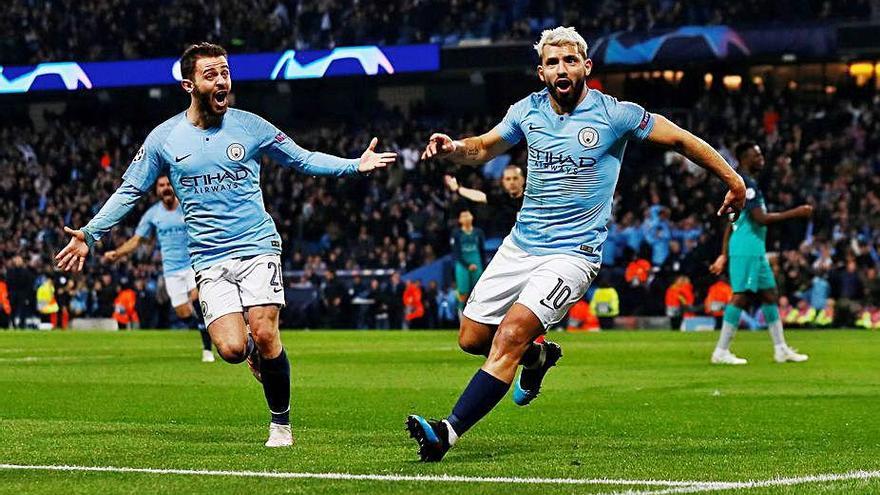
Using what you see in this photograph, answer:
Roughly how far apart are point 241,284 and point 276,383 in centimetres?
65

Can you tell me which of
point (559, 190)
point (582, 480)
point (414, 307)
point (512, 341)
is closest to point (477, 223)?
point (414, 307)

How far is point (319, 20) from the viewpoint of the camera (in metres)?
49.8

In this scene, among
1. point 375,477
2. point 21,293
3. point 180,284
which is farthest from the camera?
point 21,293

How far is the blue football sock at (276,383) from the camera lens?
995 centimetres

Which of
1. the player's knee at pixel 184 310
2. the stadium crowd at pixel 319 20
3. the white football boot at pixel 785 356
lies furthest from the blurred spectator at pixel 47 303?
the white football boot at pixel 785 356

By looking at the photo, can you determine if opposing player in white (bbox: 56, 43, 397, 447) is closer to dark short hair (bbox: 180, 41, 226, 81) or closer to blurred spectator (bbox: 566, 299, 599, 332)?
dark short hair (bbox: 180, 41, 226, 81)

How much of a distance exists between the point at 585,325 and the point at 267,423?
23.2m

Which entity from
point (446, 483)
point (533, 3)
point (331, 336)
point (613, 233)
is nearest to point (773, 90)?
point (533, 3)

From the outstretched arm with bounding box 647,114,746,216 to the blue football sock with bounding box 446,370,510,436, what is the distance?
1.61 m

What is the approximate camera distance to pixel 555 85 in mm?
9102

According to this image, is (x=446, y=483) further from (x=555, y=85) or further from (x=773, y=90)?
(x=773, y=90)

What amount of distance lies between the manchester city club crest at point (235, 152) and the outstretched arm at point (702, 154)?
2.54 metres

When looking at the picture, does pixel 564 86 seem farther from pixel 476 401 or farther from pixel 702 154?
pixel 476 401

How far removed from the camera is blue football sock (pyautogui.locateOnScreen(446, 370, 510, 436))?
862 cm
